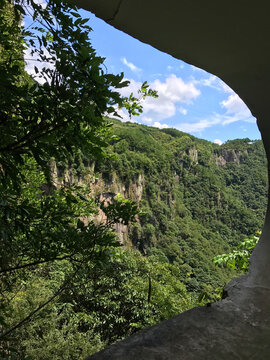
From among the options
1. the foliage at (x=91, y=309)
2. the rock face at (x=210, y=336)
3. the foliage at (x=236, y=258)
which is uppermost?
the foliage at (x=236, y=258)

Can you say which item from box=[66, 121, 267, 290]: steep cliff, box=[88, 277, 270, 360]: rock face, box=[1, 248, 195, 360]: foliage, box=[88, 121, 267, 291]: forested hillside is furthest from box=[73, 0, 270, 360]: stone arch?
box=[88, 121, 267, 291]: forested hillside

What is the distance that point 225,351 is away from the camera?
1104 millimetres

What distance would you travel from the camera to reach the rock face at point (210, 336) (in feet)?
3.50

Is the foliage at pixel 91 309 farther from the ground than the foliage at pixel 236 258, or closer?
closer

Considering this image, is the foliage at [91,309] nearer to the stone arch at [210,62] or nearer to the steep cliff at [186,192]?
the stone arch at [210,62]

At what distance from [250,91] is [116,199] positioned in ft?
3.59

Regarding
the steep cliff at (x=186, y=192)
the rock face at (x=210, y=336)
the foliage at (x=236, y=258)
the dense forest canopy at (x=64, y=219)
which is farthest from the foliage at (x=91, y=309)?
the steep cliff at (x=186, y=192)

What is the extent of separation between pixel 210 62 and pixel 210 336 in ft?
4.60

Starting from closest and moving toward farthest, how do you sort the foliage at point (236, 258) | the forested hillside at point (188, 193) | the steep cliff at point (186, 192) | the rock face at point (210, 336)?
the rock face at point (210, 336) → the foliage at point (236, 258) → the steep cliff at point (186, 192) → the forested hillside at point (188, 193)

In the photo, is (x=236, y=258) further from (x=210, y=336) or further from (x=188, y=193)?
(x=188, y=193)

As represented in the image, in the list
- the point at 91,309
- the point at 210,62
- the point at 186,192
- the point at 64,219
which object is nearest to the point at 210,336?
the point at 64,219

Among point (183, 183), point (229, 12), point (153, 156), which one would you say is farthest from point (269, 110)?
point (183, 183)

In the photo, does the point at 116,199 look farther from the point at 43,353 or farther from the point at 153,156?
the point at 153,156

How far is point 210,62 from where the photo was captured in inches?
59.1
